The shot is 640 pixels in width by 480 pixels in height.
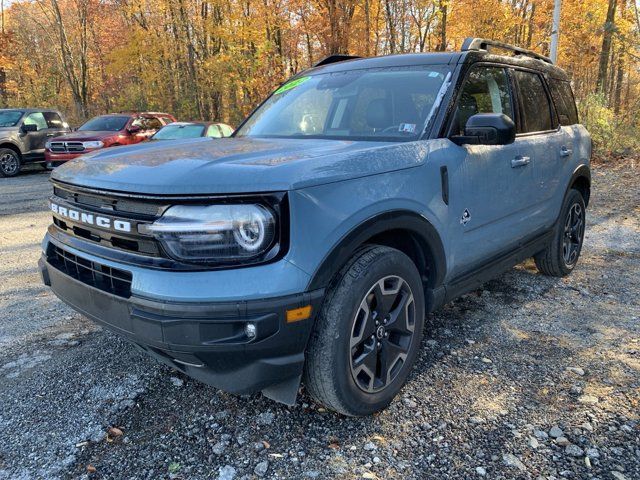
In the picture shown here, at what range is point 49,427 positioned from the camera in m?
2.42

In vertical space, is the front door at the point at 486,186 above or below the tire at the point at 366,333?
above

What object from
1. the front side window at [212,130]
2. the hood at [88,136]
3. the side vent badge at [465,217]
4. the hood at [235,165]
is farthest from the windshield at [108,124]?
the side vent badge at [465,217]

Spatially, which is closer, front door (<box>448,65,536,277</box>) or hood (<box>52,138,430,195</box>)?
hood (<box>52,138,430,195</box>)

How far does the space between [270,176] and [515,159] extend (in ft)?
7.03

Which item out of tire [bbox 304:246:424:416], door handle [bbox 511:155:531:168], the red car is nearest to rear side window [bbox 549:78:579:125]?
door handle [bbox 511:155:531:168]

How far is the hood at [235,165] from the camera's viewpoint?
76.5 inches

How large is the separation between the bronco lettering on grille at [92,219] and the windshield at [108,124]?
11269mm

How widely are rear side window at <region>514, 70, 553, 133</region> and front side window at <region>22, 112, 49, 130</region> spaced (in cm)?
1379

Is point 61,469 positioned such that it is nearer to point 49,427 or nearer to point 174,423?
point 49,427

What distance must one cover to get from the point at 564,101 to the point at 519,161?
4.96 ft

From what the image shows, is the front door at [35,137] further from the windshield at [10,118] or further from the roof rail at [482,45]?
the roof rail at [482,45]

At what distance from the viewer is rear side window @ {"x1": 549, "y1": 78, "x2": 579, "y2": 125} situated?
4266 millimetres

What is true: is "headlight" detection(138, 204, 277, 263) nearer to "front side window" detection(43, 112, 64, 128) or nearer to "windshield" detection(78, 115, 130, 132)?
"windshield" detection(78, 115, 130, 132)

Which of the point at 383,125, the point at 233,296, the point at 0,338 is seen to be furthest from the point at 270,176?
the point at 0,338
